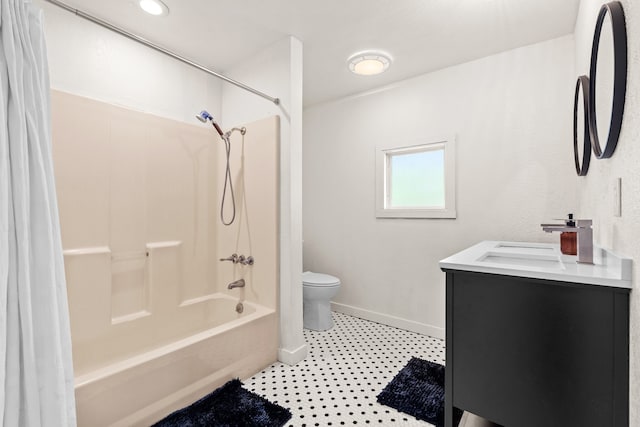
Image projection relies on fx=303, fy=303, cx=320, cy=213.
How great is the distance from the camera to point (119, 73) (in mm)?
2162

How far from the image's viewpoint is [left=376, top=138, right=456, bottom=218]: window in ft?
8.54

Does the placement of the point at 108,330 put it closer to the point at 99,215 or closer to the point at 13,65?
the point at 99,215

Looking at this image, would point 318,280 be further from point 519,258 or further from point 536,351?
point 536,351

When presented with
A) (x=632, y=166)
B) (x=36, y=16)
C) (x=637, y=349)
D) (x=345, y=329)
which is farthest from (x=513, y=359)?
(x=36, y=16)

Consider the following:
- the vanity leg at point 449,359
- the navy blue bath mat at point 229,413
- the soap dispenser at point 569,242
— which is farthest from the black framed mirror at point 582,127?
the navy blue bath mat at point 229,413

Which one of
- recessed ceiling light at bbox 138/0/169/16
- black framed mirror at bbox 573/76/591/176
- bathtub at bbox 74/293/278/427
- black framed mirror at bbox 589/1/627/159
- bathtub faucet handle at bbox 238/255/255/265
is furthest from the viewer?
bathtub faucet handle at bbox 238/255/255/265

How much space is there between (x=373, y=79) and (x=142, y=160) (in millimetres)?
2098

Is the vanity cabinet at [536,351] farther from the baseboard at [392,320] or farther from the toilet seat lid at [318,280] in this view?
the toilet seat lid at [318,280]

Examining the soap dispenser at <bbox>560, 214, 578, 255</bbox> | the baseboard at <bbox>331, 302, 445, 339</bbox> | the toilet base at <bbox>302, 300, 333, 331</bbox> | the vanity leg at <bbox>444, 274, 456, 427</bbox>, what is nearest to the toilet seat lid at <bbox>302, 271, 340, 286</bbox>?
the toilet base at <bbox>302, 300, 333, 331</bbox>

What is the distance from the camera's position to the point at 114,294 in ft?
6.89

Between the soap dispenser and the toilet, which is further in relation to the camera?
the toilet

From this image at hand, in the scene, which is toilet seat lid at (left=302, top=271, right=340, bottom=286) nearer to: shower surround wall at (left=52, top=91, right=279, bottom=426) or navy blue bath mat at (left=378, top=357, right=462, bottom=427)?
shower surround wall at (left=52, top=91, right=279, bottom=426)

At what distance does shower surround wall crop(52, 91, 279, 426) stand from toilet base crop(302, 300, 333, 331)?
666 mm

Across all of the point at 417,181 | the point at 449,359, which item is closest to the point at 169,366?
the point at 449,359
